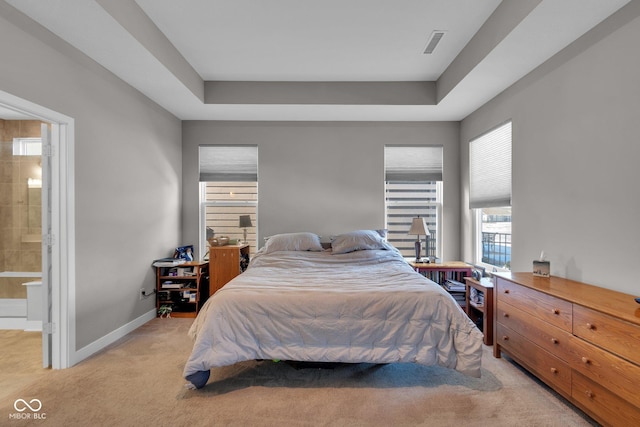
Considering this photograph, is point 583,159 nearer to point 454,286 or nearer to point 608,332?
point 608,332

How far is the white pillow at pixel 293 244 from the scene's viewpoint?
144 inches

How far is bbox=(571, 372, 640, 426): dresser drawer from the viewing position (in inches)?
57.6

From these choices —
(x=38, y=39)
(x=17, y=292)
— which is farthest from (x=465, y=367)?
(x=17, y=292)

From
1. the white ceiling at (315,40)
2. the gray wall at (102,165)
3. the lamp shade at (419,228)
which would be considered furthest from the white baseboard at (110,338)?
the lamp shade at (419,228)

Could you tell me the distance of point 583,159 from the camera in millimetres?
2258

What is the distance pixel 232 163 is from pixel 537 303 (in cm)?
388

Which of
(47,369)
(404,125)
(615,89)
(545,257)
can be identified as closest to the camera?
(615,89)

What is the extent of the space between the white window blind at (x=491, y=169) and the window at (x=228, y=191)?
2998 mm

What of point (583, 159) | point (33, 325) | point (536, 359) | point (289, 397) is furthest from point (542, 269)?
point (33, 325)

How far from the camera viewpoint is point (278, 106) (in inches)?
147

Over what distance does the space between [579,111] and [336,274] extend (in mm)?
2316

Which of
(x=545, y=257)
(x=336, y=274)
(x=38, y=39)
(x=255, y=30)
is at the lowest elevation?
(x=336, y=274)

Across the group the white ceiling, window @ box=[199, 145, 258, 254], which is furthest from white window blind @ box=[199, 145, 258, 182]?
the white ceiling

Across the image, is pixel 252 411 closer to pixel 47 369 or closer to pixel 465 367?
pixel 465 367
